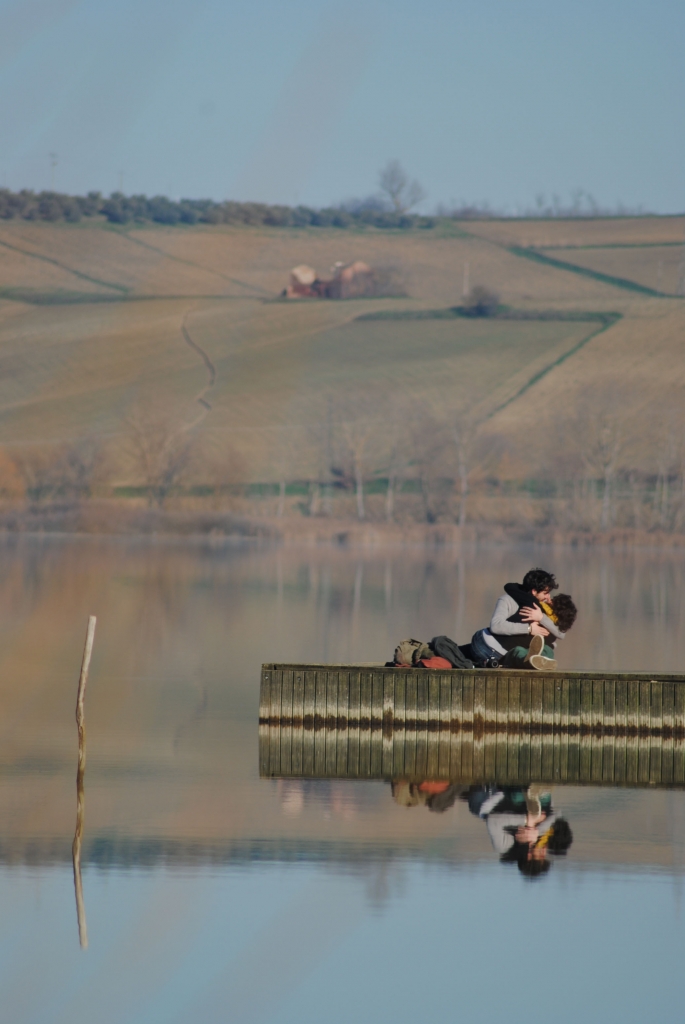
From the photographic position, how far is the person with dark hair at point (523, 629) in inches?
611

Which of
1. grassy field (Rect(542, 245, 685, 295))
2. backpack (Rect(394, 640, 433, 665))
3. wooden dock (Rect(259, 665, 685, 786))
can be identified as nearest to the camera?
wooden dock (Rect(259, 665, 685, 786))

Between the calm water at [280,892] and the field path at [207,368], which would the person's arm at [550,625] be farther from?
the field path at [207,368]

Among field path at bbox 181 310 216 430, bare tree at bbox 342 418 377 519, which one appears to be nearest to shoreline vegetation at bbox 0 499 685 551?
bare tree at bbox 342 418 377 519

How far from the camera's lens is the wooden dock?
15.1 m

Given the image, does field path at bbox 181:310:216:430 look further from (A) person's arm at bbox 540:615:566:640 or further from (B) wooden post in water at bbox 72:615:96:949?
(B) wooden post in water at bbox 72:615:96:949

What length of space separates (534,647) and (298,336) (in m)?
95.4

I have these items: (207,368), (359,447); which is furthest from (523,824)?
(207,368)

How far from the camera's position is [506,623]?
15.5 metres

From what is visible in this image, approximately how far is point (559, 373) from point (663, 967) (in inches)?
3560

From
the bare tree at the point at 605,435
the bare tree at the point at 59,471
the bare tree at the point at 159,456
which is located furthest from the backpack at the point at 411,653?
the bare tree at the point at 159,456

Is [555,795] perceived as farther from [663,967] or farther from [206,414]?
[206,414]

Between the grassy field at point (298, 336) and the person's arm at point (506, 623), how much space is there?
70492 millimetres

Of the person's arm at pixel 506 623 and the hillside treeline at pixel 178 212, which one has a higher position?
the hillside treeline at pixel 178 212

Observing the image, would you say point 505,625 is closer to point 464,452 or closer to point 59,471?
point 59,471
